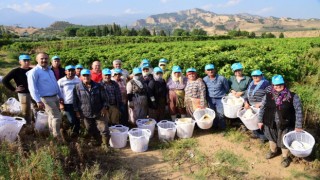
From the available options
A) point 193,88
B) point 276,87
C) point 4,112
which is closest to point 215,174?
point 276,87

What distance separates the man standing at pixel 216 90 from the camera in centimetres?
658

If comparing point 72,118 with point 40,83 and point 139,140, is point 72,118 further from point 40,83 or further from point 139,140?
point 139,140

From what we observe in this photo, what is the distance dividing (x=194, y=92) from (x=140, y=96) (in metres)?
1.19

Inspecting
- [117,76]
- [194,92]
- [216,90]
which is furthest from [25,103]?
[216,90]

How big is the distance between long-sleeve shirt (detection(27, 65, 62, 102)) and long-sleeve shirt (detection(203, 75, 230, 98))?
10.5 ft

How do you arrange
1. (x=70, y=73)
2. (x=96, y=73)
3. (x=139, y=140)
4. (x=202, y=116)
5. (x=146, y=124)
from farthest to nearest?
(x=96, y=73)
(x=202, y=116)
(x=146, y=124)
(x=70, y=73)
(x=139, y=140)

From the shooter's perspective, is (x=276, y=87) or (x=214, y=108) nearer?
(x=276, y=87)

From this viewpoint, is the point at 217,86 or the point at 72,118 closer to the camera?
the point at 72,118

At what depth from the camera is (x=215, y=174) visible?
5.02 metres

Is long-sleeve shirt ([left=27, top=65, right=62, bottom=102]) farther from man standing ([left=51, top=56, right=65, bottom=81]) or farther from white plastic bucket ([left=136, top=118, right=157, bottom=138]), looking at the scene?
white plastic bucket ([left=136, top=118, right=157, bottom=138])

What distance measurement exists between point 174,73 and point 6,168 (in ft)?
13.3

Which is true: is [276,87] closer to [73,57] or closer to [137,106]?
[137,106]

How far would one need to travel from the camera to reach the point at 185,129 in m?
6.35

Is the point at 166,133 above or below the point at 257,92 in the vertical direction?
below
